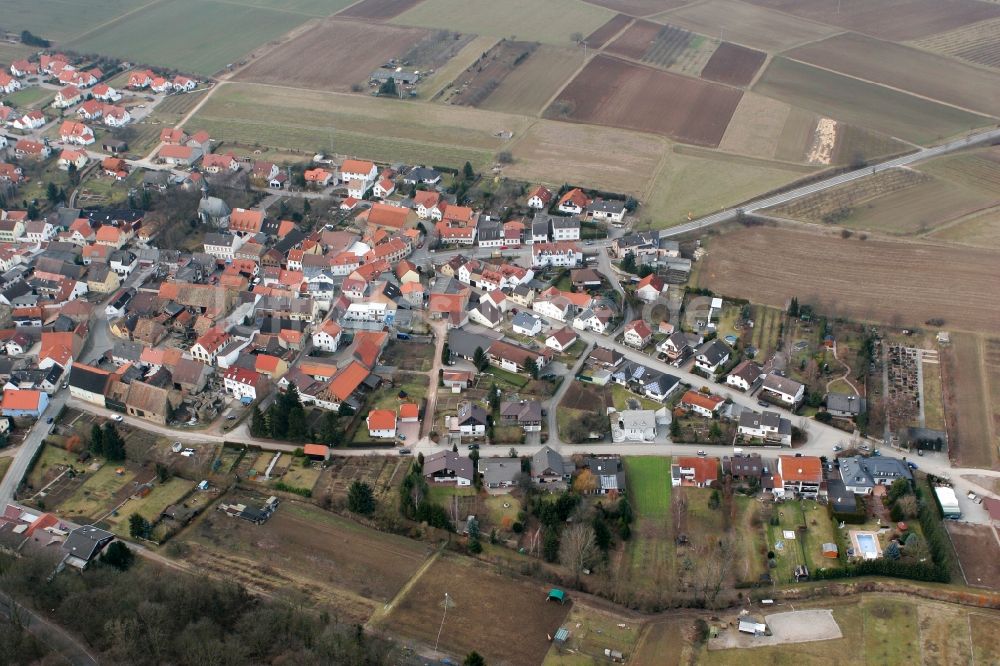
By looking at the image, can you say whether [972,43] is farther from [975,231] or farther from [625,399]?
[625,399]

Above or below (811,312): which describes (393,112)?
above

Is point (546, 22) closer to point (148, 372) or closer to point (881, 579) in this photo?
point (148, 372)

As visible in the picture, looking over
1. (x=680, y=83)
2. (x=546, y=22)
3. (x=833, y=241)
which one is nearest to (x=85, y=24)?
(x=546, y=22)

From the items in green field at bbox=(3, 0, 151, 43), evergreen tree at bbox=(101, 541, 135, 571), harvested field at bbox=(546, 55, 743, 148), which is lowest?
evergreen tree at bbox=(101, 541, 135, 571)

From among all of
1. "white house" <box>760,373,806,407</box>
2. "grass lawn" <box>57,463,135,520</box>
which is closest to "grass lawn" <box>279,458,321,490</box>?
"grass lawn" <box>57,463,135,520</box>

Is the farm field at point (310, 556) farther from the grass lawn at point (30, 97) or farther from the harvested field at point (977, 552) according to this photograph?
the grass lawn at point (30, 97)

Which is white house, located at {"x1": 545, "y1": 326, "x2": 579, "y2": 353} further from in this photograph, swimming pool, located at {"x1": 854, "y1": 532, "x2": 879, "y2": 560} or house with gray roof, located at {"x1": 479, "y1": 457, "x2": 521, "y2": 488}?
swimming pool, located at {"x1": 854, "y1": 532, "x2": 879, "y2": 560}
